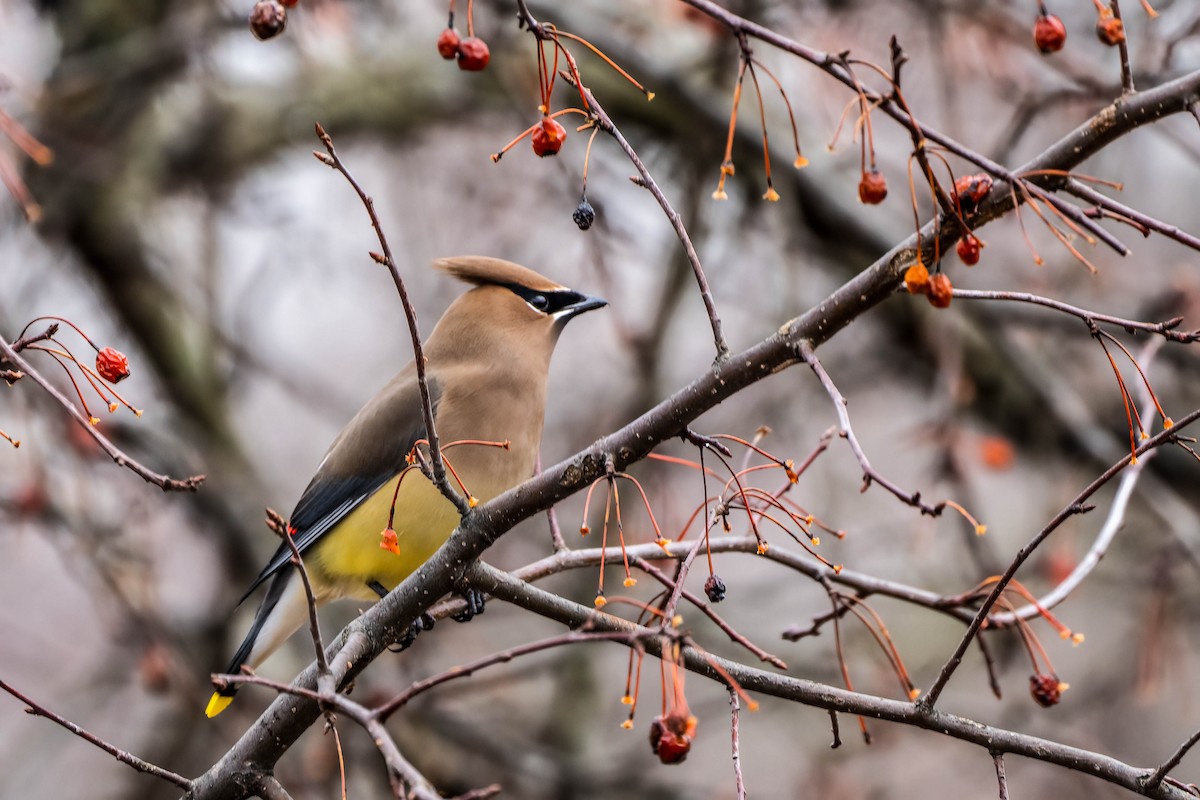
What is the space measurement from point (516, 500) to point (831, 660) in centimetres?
357

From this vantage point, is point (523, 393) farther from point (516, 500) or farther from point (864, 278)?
point (864, 278)

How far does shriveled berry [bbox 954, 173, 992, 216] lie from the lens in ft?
6.80

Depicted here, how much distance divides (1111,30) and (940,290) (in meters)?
0.48

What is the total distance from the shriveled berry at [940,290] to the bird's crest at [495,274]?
84.9 inches

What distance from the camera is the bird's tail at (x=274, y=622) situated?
390cm

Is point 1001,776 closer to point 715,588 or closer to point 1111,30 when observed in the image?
point 715,588

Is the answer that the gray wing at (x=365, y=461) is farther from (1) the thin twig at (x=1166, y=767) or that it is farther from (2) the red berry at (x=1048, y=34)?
(1) the thin twig at (x=1166, y=767)

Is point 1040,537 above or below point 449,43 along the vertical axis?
below

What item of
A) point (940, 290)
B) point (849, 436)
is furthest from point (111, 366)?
point (940, 290)

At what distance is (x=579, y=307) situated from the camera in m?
3.91

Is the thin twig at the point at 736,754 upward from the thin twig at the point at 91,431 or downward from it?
downward

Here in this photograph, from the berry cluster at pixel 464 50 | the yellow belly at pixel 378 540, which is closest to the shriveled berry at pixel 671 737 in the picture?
the berry cluster at pixel 464 50

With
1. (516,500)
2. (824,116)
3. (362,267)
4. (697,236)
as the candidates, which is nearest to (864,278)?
(516,500)

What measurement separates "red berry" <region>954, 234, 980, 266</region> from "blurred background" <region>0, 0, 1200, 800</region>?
216cm
